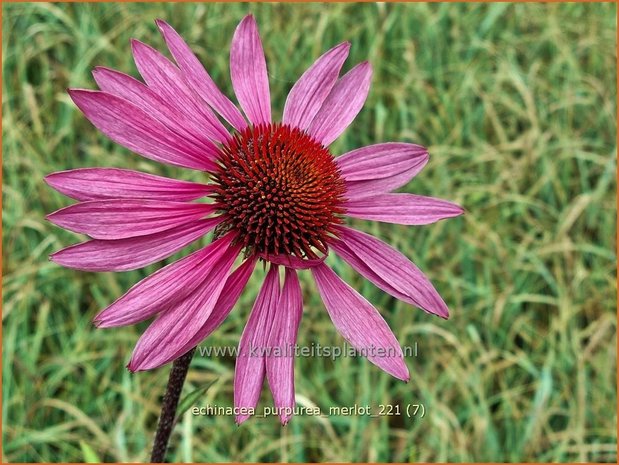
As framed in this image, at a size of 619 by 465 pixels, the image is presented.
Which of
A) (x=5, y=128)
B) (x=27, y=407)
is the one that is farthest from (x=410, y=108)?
(x=27, y=407)

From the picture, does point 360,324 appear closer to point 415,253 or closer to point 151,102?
point 151,102

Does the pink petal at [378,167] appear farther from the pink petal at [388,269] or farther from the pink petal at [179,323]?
the pink petal at [179,323]

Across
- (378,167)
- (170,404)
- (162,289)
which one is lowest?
(170,404)

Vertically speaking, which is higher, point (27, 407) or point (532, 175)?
point (532, 175)

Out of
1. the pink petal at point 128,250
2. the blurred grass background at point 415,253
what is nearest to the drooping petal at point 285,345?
the pink petal at point 128,250

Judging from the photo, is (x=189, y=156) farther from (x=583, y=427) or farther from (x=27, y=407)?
(x=583, y=427)

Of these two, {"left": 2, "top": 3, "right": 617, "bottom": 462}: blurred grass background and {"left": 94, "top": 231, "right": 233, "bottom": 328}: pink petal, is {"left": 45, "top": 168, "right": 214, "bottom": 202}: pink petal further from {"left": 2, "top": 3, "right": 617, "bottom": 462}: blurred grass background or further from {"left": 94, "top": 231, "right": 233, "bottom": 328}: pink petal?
{"left": 2, "top": 3, "right": 617, "bottom": 462}: blurred grass background

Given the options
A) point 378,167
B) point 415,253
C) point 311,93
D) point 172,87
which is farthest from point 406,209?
point 415,253
